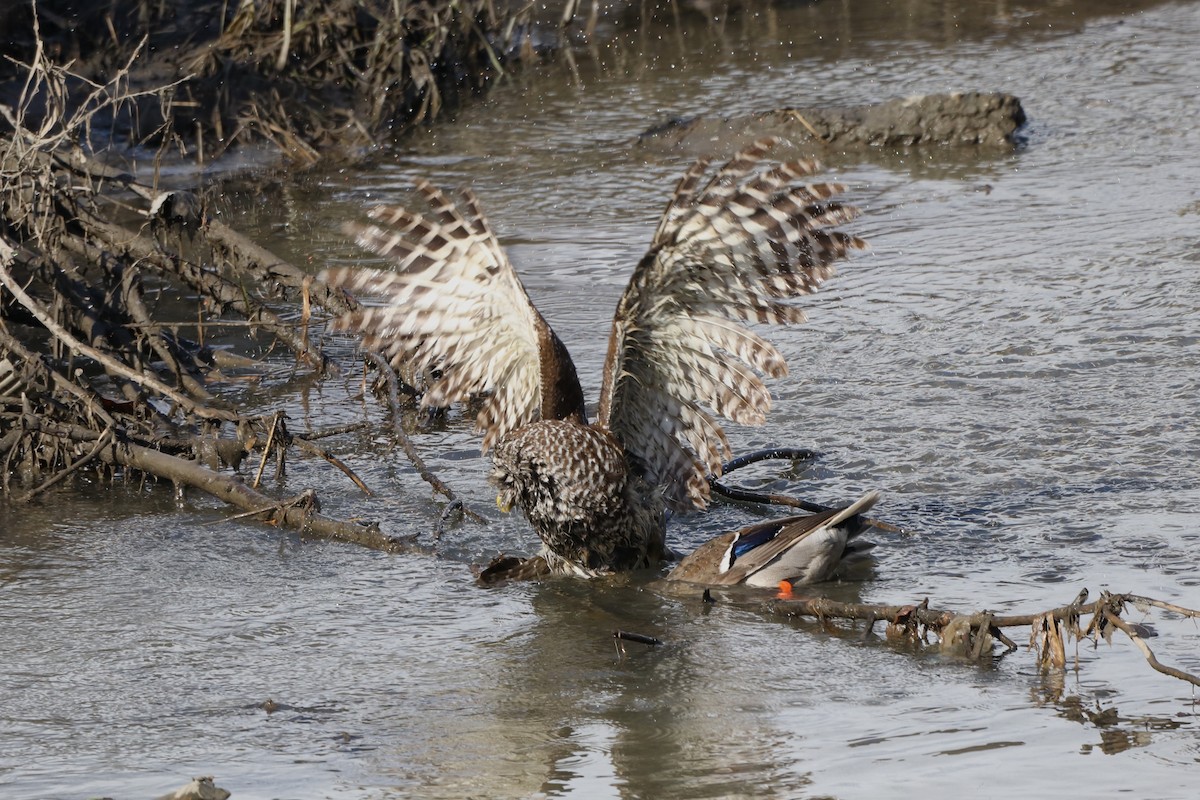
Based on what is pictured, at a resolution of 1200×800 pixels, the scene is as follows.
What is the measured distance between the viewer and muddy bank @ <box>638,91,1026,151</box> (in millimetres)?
9375

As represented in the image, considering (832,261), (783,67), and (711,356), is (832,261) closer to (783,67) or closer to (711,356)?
(711,356)

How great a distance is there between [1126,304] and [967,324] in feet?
2.19

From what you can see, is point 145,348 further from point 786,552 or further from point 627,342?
point 786,552

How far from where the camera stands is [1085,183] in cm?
841

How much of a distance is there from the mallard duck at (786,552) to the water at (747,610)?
0.50ft

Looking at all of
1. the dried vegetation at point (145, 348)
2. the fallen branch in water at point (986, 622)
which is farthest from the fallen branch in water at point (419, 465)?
the fallen branch in water at point (986, 622)

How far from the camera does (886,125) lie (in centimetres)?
950

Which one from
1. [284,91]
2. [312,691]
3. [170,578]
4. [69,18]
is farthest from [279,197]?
[312,691]

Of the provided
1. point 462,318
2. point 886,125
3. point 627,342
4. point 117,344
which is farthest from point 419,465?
point 886,125

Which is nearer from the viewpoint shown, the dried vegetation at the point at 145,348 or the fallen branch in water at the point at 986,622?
the fallen branch in water at the point at 986,622

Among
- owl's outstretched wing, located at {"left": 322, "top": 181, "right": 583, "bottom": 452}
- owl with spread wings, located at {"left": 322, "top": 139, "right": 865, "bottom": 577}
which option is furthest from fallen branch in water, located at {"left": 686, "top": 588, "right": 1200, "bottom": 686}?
owl's outstretched wing, located at {"left": 322, "top": 181, "right": 583, "bottom": 452}

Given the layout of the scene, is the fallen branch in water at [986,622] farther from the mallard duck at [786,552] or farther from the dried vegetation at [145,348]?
the mallard duck at [786,552]

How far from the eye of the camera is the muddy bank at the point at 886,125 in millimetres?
9375

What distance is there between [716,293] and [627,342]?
Result: 310mm
